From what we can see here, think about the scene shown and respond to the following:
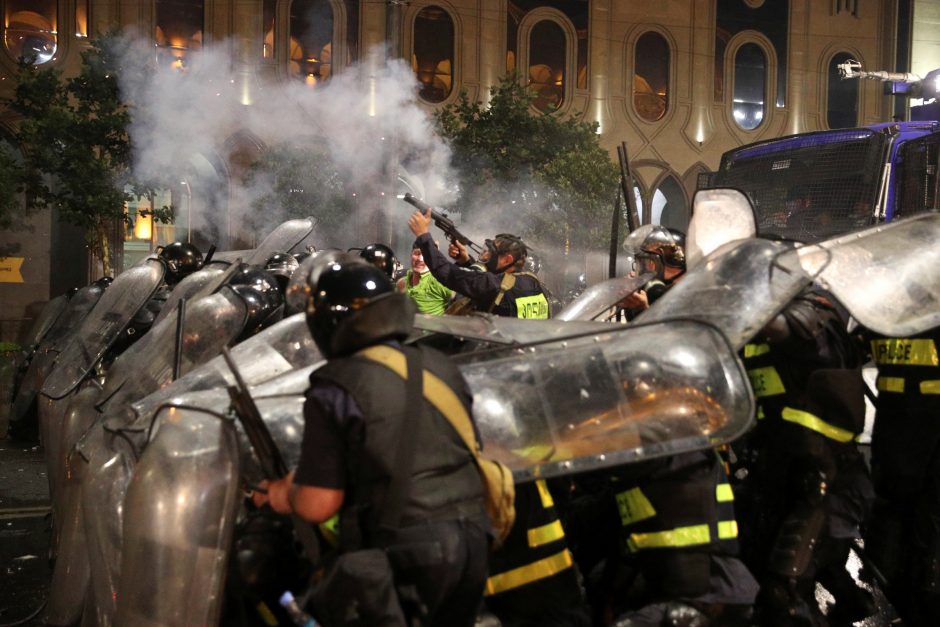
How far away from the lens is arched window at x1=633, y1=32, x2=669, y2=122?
24.9 metres

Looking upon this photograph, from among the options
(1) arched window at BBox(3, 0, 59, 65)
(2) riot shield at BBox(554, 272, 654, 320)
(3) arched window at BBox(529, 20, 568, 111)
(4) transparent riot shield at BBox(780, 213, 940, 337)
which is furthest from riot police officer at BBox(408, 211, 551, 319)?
(3) arched window at BBox(529, 20, 568, 111)

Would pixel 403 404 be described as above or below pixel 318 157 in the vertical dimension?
below

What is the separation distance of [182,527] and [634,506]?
1.50 metres

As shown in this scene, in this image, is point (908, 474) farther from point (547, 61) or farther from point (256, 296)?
point (547, 61)

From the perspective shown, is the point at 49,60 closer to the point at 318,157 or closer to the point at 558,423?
the point at 318,157

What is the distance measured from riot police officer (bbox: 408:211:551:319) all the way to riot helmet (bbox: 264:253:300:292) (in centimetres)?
90

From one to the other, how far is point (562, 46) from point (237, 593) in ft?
75.3

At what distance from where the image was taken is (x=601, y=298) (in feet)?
15.8

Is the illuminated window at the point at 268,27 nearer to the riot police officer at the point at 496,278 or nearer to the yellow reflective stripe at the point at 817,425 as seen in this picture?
the riot police officer at the point at 496,278

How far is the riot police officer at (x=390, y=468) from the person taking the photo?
255 centimetres

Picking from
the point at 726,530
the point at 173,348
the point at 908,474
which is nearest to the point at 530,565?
the point at 726,530

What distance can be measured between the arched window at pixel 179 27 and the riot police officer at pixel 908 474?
19.4 m

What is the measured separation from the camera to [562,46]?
24.5 metres

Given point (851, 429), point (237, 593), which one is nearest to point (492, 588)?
point (237, 593)
